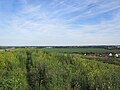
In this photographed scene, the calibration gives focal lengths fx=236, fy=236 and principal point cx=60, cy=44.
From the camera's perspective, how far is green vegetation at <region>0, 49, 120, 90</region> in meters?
8.87

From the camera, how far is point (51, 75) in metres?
9.30

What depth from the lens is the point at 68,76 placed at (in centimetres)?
953

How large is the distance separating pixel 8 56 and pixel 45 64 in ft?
5.33

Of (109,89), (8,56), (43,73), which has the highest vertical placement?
(8,56)

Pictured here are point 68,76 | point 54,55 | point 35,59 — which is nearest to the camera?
point 68,76

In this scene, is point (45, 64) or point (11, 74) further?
point (45, 64)

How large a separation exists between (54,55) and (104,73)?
2.65 m

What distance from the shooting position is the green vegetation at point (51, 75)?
887 centimetres

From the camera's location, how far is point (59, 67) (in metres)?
9.89

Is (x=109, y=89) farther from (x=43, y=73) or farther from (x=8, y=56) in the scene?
(x=8, y=56)

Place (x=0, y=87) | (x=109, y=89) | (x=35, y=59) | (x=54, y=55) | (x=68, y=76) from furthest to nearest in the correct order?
(x=54, y=55) → (x=35, y=59) → (x=68, y=76) → (x=109, y=89) → (x=0, y=87)

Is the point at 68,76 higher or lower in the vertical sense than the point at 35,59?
lower

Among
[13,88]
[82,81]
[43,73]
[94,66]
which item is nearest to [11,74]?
[13,88]

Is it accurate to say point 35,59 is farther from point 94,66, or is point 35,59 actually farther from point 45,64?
point 94,66
